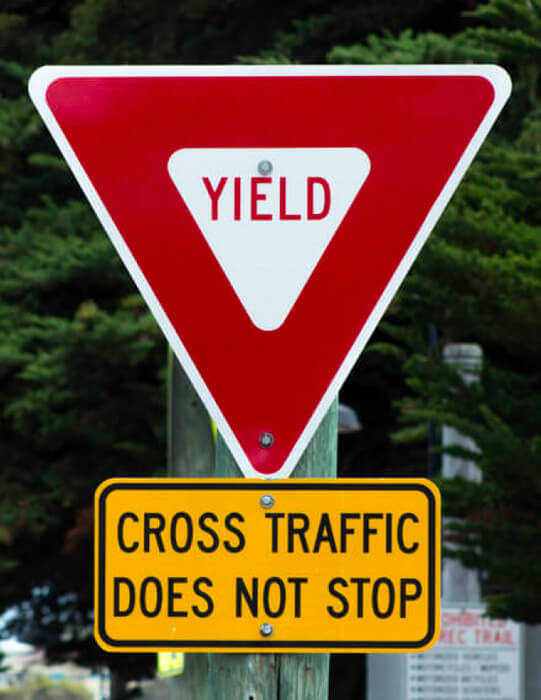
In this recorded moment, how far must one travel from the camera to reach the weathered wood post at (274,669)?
219cm

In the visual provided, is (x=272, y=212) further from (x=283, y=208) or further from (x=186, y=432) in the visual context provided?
(x=186, y=432)

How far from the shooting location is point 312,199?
2.16m

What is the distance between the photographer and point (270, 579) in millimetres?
2131

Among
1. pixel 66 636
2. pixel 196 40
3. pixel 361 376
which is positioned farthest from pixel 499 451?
pixel 66 636

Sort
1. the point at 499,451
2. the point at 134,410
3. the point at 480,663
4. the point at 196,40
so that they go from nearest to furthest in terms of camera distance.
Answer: the point at 499,451 < the point at 480,663 < the point at 134,410 < the point at 196,40

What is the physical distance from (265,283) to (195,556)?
0.45 metres

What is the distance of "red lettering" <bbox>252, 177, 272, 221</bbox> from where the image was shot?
2.15 metres

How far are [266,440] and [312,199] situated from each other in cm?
39

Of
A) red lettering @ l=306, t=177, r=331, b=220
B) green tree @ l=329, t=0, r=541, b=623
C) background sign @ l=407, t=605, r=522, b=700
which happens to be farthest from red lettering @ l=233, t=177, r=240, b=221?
background sign @ l=407, t=605, r=522, b=700

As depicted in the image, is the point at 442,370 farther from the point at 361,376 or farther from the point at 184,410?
the point at 361,376

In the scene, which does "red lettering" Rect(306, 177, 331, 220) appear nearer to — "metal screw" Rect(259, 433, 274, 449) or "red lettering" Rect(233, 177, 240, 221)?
"red lettering" Rect(233, 177, 240, 221)

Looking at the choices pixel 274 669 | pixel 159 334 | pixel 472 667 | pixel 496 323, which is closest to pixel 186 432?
pixel 496 323

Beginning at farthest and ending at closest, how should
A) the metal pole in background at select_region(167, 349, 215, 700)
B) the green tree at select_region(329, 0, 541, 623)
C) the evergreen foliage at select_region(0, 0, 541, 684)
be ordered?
the metal pole in background at select_region(167, 349, 215, 700), the evergreen foliage at select_region(0, 0, 541, 684), the green tree at select_region(329, 0, 541, 623)

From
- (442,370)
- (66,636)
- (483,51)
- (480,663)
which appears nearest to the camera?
(442,370)
